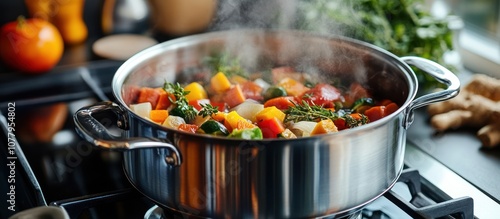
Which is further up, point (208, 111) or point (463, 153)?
point (208, 111)

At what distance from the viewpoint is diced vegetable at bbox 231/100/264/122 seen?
3.81 feet

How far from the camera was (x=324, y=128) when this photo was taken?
40.6 inches

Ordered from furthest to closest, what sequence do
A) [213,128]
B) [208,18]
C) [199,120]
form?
[208,18]
[199,120]
[213,128]

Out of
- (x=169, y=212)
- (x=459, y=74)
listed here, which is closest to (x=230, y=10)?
(x=459, y=74)

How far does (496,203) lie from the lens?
1160mm

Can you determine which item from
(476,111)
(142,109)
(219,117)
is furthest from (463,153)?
(142,109)

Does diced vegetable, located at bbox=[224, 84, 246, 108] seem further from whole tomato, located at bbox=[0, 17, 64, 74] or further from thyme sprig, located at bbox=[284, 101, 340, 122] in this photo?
whole tomato, located at bbox=[0, 17, 64, 74]

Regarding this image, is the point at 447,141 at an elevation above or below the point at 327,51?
below

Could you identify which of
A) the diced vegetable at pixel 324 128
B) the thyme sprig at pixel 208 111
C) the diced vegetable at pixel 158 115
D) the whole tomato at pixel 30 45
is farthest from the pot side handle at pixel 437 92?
the whole tomato at pixel 30 45

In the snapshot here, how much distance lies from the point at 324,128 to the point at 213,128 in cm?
17

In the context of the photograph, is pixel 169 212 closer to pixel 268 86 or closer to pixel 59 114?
pixel 268 86

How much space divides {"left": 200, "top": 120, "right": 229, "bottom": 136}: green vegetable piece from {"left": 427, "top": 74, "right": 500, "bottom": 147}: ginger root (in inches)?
22.7

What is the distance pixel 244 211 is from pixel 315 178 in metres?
0.11

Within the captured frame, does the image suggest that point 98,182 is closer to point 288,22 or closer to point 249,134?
Answer: point 249,134
